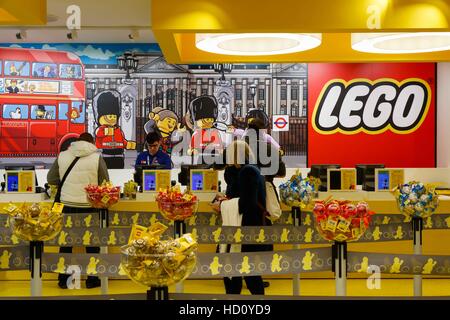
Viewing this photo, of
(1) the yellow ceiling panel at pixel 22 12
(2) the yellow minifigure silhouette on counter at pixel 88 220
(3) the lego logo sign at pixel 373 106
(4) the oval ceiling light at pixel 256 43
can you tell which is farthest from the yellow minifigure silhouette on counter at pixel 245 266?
(3) the lego logo sign at pixel 373 106

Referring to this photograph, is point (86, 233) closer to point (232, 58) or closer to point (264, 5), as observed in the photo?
point (264, 5)

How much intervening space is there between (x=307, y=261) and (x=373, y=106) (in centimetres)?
613

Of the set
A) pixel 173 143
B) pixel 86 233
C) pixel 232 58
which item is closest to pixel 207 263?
pixel 86 233

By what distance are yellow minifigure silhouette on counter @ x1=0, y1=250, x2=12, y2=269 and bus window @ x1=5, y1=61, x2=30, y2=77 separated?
20.2 ft

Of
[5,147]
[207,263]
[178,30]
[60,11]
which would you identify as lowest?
[207,263]

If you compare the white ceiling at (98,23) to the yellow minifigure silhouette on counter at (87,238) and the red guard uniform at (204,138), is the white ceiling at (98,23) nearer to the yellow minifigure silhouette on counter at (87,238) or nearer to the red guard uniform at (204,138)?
the red guard uniform at (204,138)

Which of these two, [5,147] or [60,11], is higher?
[60,11]

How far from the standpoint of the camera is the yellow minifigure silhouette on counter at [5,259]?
3.21 m

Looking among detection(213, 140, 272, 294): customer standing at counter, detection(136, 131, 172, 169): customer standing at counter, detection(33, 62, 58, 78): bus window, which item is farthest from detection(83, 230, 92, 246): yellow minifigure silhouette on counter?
detection(33, 62, 58, 78): bus window

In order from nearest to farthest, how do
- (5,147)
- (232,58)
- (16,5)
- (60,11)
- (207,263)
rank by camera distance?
(207,263)
(16,5)
(232,58)
(60,11)
(5,147)

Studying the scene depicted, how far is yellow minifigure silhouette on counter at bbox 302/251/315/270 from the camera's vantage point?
3.21 metres
